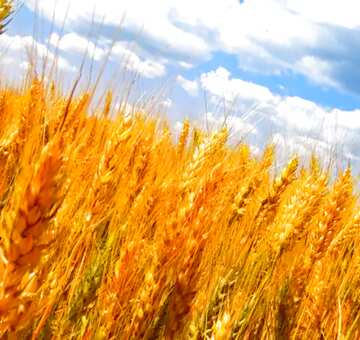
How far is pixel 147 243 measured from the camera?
2254 millimetres

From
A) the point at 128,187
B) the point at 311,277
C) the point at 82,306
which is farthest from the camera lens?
the point at 311,277

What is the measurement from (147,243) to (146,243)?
0.20 m

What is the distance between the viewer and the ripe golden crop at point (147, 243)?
1.05m

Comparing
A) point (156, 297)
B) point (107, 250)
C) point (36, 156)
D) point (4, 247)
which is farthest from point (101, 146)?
point (4, 247)

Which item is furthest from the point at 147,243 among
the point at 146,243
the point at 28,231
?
the point at 28,231

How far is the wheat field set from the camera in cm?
105

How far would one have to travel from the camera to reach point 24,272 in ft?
3.27

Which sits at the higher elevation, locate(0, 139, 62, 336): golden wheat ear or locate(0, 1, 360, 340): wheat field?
locate(0, 139, 62, 336): golden wheat ear

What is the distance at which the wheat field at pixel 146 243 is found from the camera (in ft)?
3.45

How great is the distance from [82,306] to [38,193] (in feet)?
3.19

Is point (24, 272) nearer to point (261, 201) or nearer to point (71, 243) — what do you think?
point (71, 243)

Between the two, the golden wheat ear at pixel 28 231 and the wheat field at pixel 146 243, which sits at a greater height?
the golden wheat ear at pixel 28 231

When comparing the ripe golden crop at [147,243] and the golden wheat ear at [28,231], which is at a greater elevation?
the golden wheat ear at [28,231]

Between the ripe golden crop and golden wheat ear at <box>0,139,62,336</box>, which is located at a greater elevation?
golden wheat ear at <box>0,139,62,336</box>
